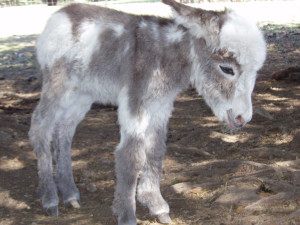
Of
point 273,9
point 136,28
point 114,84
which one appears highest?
point 136,28

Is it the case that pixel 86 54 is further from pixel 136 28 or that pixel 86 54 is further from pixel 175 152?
pixel 175 152

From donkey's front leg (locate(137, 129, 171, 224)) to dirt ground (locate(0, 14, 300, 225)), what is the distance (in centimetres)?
18

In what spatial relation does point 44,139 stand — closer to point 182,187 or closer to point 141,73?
point 141,73

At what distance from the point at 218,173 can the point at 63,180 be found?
158 cm

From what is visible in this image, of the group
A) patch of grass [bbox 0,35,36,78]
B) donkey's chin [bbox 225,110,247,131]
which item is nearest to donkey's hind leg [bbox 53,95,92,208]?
donkey's chin [bbox 225,110,247,131]

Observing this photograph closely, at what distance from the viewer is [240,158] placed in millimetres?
6000

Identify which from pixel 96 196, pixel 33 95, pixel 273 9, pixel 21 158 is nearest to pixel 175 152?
pixel 96 196

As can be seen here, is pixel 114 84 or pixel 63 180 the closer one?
pixel 114 84

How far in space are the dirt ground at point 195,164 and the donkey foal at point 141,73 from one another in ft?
1.16

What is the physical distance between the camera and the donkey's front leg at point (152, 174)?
4523 millimetres

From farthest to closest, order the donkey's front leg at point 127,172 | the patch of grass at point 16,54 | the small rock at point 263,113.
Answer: the patch of grass at point 16,54 < the small rock at point 263,113 < the donkey's front leg at point 127,172

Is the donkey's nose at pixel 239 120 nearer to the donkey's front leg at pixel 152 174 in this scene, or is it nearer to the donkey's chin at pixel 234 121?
the donkey's chin at pixel 234 121

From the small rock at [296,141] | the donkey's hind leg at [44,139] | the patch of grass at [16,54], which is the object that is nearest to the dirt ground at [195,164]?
the small rock at [296,141]

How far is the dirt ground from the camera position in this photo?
4.52 m
